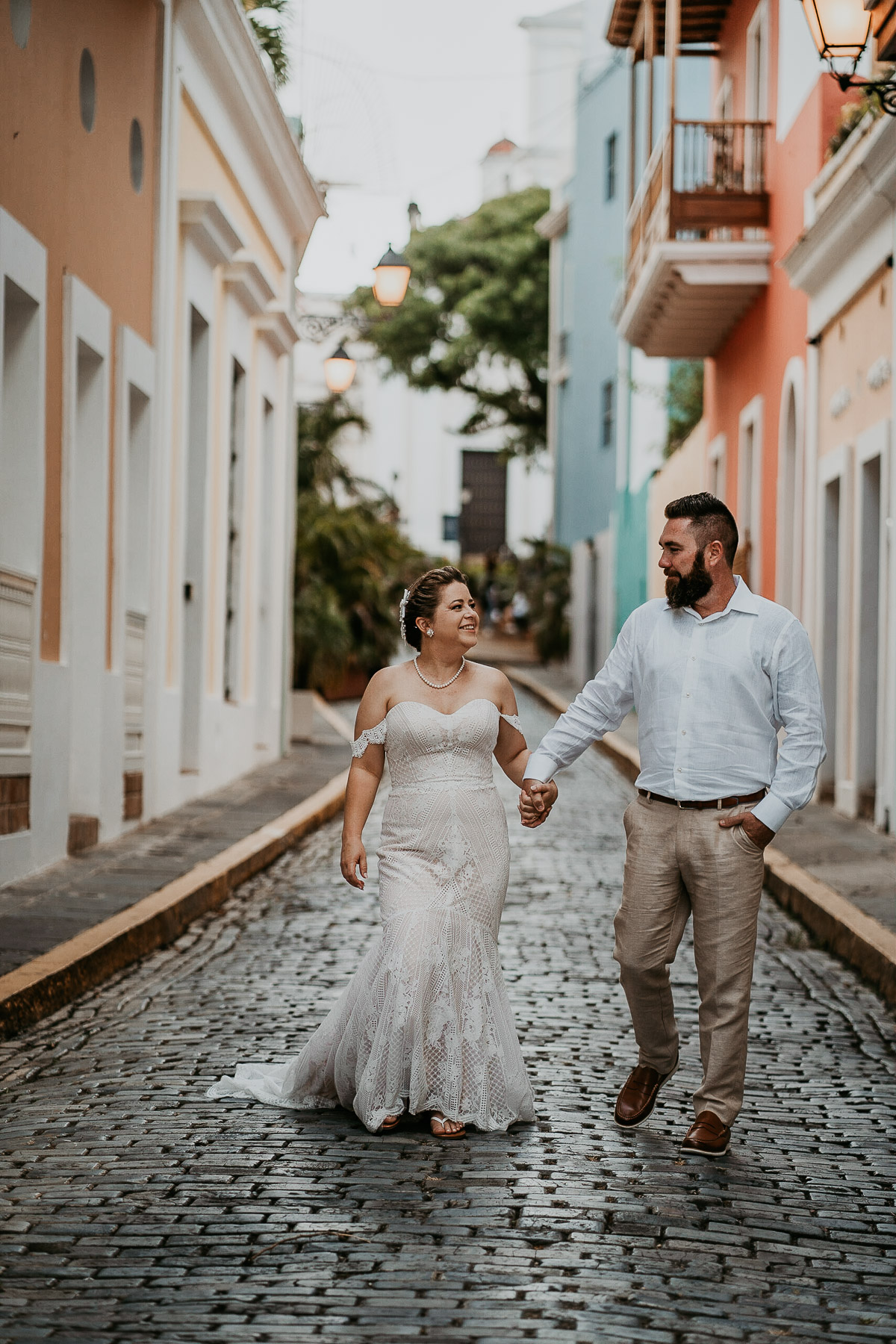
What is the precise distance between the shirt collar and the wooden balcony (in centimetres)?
1268

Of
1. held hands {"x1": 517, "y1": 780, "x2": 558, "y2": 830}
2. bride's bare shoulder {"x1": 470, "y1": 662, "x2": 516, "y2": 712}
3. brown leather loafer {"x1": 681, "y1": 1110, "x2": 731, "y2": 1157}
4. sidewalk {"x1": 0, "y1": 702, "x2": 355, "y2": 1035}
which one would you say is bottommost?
brown leather loafer {"x1": 681, "y1": 1110, "x2": 731, "y2": 1157}

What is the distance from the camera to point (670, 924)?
536 cm

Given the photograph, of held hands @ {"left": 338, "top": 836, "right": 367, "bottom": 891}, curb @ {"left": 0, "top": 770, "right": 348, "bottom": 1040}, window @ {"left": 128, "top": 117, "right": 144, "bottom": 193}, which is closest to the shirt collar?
held hands @ {"left": 338, "top": 836, "right": 367, "bottom": 891}

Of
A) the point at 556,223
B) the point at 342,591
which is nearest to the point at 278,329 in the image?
the point at 342,591

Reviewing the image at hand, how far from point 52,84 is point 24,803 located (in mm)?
3996

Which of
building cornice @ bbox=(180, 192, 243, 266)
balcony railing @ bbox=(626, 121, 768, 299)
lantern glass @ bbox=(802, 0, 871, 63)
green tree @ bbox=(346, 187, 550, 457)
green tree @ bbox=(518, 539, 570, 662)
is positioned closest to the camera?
lantern glass @ bbox=(802, 0, 871, 63)

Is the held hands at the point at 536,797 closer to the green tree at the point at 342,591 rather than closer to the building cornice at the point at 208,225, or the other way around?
the building cornice at the point at 208,225

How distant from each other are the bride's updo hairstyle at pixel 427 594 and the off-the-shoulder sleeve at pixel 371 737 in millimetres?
274

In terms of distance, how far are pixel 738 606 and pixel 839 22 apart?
232 inches

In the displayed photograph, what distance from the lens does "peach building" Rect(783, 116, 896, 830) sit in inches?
512

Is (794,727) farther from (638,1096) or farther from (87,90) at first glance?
(87,90)

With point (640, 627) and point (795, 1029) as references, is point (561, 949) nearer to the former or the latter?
point (795, 1029)

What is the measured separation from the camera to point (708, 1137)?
16.8ft

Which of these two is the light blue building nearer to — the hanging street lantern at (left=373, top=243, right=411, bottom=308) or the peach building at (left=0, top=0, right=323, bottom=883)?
the hanging street lantern at (left=373, top=243, right=411, bottom=308)
